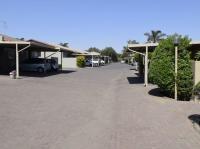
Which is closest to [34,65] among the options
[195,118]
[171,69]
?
[171,69]

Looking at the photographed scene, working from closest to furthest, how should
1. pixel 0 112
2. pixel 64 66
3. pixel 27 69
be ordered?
pixel 0 112 < pixel 27 69 < pixel 64 66

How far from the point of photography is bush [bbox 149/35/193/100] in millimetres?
19125

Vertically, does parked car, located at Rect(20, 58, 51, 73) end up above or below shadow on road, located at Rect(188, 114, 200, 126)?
above

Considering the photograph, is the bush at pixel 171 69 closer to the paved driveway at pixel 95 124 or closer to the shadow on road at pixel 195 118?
the paved driveway at pixel 95 124

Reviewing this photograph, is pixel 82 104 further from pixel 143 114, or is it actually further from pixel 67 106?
pixel 143 114

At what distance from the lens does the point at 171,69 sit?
1939 centimetres

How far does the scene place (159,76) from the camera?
1952 centimetres

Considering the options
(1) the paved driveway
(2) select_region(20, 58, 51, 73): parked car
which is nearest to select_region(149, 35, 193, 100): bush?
(1) the paved driveway

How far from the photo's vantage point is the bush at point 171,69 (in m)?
19.1

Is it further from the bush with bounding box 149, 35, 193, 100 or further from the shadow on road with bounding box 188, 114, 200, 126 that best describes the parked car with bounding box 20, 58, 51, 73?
the shadow on road with bounding box 188, 114, 200, 126

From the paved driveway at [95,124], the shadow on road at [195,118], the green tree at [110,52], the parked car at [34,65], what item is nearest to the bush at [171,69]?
the paved driveway at [95,124]

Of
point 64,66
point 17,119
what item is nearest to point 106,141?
point 17,119

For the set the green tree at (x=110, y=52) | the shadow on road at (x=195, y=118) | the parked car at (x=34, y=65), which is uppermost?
the green tree at (x=110, y=52)

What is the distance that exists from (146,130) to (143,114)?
2.95m
